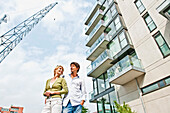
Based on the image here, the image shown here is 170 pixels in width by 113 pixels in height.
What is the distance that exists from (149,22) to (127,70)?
4855 millimetres

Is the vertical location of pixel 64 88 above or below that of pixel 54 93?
above

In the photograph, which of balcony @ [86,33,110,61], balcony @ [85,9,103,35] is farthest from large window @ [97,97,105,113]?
balcony @ [85,9,103,35]

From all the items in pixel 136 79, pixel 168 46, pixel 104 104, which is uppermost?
pixel 168 46

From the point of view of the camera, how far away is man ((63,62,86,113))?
2414mm

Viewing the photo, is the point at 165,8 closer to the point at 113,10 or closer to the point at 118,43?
the point at 118,43

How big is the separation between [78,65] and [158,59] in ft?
28.2

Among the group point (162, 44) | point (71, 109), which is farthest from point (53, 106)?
point (162, 44)

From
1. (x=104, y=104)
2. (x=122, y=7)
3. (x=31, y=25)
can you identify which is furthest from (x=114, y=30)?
(x=31, y=25)

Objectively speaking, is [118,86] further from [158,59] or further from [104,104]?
[158,59]

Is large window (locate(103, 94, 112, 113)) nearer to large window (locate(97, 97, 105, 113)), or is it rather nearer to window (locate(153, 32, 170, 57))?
large window (locate(97, 97, 105, 113))

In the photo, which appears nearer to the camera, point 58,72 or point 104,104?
point 58,72

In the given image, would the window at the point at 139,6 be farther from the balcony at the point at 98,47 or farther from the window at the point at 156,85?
the window at the point at 156,85

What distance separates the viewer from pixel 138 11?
12.9m

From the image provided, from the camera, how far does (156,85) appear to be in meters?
A: 9.11
